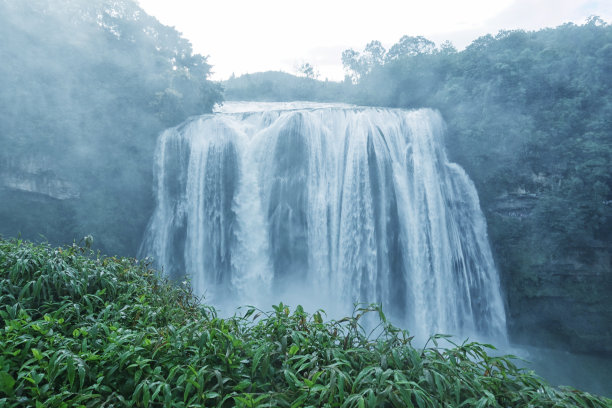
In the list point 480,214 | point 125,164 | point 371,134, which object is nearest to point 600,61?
point 480,214

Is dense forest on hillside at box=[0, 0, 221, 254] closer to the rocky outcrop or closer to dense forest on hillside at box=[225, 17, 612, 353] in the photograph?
dense forest on hillside at box=[225, 17, 612, 353]

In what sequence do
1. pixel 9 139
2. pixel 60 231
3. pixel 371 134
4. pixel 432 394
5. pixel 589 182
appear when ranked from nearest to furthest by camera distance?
pixel 432 394 → pixel 589 182 → pixel 371 134 → pixel 9 139 → pixel 60 231

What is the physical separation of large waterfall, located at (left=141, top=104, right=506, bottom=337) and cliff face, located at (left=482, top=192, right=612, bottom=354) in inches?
29.3

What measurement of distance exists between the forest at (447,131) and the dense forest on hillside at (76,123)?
6 cm

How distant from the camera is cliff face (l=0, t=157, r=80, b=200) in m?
13.3

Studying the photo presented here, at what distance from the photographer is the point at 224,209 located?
41.5 feet

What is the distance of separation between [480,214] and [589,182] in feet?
11.5

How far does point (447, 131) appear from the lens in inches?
526

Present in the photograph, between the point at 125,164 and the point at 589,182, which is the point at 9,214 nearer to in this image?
the point at 125,164

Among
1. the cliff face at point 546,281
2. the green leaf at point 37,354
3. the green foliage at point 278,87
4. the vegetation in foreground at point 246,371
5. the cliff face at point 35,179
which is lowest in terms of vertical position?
the cliff face at point 546,281

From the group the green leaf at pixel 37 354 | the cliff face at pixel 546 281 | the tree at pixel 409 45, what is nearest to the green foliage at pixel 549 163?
the cliff face at pixel 546 281

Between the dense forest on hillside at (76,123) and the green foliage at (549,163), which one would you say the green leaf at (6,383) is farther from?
the dense forest on hillside at (76,123)

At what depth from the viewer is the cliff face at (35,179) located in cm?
1330

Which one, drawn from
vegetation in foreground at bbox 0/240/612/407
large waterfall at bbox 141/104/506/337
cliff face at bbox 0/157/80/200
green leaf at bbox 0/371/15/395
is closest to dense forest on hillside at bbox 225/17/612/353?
large waterfall at bbox 141/104/506/337
